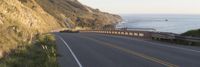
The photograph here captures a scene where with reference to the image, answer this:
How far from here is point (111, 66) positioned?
19.3 metres

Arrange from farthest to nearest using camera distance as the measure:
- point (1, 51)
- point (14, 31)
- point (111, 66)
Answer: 1. point (14, 31)
2. point (1, 51)
3. point (111, 66)

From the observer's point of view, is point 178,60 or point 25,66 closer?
point 25,66

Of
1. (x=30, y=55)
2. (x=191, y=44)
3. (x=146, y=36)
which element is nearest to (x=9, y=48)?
(x=30, y=55)

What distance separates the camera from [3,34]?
30.1 meters

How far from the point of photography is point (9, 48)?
25719 millimetres

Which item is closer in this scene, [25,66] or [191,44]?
[25,66]

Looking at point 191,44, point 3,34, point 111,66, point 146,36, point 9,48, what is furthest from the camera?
point 146,36

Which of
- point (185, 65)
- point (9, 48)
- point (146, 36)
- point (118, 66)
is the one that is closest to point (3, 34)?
point (9, 48)

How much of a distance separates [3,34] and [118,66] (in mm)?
12769

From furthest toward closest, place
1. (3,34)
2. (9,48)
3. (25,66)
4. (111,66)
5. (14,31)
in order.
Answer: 1. (14,31)
2. (3,34)
3. (9,48)
4. (111,66)
5. (25,66)

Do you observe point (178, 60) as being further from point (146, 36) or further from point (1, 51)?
point (146, 36)

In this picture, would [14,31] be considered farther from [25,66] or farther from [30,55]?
[25,66]

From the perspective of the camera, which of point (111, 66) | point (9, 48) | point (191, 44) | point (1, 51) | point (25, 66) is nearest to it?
point (25, 66)

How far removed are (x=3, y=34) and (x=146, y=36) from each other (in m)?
20.8
